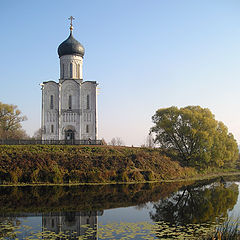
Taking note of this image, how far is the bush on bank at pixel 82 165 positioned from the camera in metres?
27.8

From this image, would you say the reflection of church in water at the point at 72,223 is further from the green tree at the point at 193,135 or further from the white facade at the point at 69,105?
the white facade at the point at 69,105

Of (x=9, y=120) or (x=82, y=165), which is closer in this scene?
(x=82, y=165)

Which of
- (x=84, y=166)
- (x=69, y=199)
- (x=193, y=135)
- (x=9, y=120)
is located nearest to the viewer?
(x=69, y=199)

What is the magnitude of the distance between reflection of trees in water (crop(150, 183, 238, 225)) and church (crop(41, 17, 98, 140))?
826 inches

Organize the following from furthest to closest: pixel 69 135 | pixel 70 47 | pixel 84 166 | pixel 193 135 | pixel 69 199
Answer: pixel 70 47, pixel 69 135, pixel 193 135, pixel 84 166, pixel 69 199

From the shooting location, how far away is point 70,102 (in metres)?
43.2

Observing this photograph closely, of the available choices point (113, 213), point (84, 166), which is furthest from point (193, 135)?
point (113, 213)

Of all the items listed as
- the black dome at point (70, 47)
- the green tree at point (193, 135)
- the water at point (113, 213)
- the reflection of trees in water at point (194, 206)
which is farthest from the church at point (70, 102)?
the reflection of trees in water at point (194, 206)

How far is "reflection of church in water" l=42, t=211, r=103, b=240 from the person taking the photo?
39.7ft

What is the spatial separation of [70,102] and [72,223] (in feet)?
101

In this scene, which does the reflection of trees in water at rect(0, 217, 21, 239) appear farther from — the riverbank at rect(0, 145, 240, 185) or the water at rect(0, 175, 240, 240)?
the riverbank at rect(0, 145, 240, 185)

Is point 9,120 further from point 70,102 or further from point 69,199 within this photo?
point 69,199

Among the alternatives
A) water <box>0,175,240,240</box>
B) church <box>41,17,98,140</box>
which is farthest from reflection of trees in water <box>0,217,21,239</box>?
church <box>41,17,98,140</box>

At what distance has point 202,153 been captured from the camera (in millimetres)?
38875
